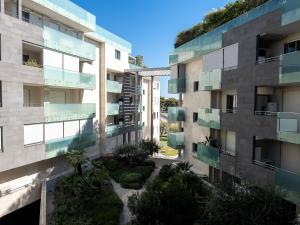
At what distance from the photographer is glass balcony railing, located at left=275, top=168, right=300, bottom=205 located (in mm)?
11547

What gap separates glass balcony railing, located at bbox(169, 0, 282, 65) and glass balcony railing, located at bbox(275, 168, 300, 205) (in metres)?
8.51

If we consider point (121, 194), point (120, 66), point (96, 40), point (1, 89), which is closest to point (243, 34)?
point (121, 194)

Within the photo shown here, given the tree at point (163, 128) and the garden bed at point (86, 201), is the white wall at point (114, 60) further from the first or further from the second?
the tree at point (163, 128)

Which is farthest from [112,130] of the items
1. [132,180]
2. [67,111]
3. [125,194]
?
[125,194]

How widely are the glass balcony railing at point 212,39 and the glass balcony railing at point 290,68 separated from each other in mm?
2955

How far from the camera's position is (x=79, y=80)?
23312 mm

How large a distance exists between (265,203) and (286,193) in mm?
1872

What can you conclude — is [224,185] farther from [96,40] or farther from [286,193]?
[96,40]

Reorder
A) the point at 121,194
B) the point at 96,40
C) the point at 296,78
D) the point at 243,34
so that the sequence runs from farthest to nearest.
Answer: the point at 96,40 < the point at 121,194 < the point at 243,34 < the point at 296,78

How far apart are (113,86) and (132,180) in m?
14.3

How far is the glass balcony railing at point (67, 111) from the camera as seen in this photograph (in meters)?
20.2

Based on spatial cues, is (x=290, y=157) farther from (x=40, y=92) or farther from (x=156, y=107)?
(x=156, y=107)

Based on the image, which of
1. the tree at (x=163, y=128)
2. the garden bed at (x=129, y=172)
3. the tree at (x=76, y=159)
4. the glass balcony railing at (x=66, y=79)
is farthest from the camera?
the tree at (x=163, y=128)

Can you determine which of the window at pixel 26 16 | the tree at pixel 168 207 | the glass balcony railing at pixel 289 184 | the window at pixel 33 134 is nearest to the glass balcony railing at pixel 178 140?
the tree at pixel 168 207
